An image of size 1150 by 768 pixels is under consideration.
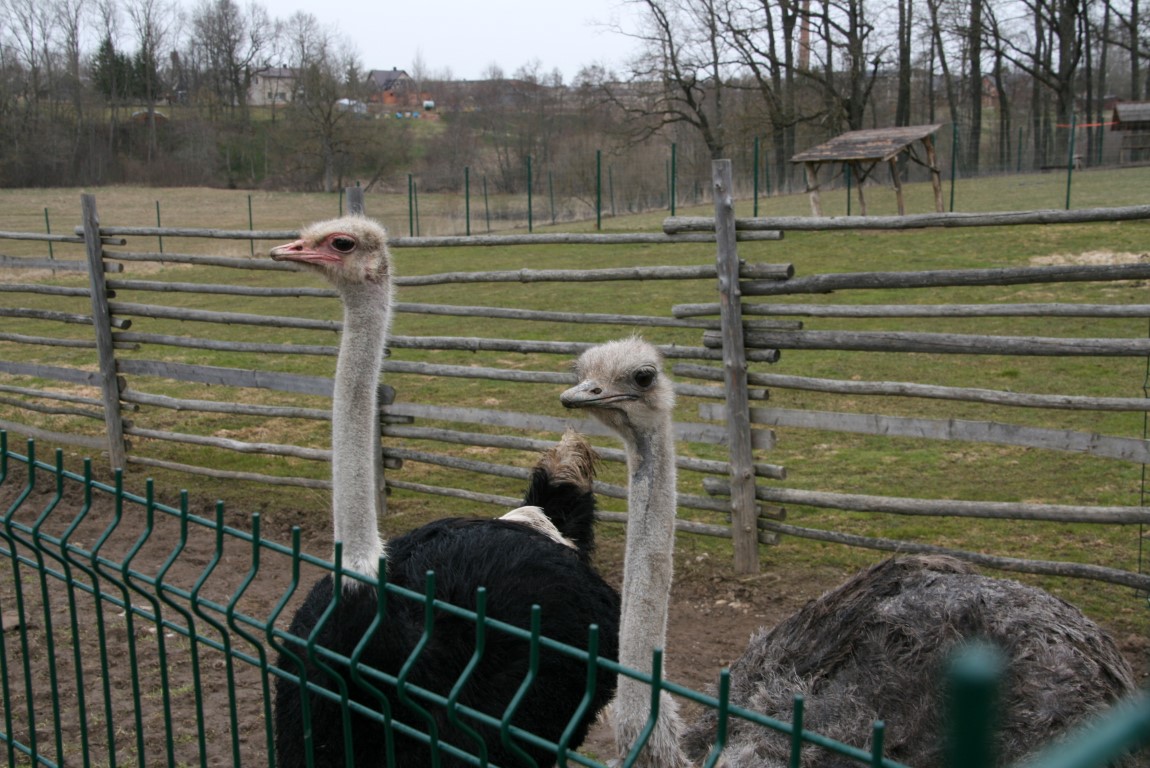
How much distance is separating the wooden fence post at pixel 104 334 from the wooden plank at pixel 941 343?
392cm

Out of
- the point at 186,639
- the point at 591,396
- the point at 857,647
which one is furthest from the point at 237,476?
the point at 857,647

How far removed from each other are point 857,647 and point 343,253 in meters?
1.76

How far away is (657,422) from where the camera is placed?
274 centimetres

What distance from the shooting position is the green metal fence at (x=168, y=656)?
1.35 metres

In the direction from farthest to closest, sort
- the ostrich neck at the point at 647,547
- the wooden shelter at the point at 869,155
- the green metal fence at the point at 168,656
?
the wooden shelter at the point at 869,155
the ostrich neck at the point at 647,547
the green metal fence at the point at 168,656

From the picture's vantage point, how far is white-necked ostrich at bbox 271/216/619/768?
2619mm

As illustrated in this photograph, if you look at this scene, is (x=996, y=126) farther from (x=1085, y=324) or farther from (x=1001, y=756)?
(x=1001, y=756)

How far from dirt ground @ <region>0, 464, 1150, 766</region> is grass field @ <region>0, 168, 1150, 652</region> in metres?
0.36

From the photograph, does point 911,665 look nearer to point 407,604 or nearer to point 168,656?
point 407,604

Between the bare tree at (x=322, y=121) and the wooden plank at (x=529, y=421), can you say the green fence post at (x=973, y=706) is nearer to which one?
the wooden plank at (x=529, y=421)

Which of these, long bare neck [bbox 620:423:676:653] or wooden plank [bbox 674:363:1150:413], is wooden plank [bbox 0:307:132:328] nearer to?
wooden plank [bbox 674:363:1150:413]

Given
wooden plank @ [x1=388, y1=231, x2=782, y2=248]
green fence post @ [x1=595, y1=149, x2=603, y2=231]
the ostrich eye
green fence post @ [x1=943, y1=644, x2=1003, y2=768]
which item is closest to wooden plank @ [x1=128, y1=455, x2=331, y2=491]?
wooden plank @ [x1=388, y1=231, x2=782, y2=248]

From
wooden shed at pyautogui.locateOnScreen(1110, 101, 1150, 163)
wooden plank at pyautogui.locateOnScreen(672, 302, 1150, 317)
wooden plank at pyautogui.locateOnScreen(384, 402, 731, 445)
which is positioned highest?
wooden shed at pyautogui.locateOnScreen(1110, 101, 1150, 163)

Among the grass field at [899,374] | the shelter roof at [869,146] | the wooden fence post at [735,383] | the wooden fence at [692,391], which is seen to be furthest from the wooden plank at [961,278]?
the shelter roof at [869,146]
